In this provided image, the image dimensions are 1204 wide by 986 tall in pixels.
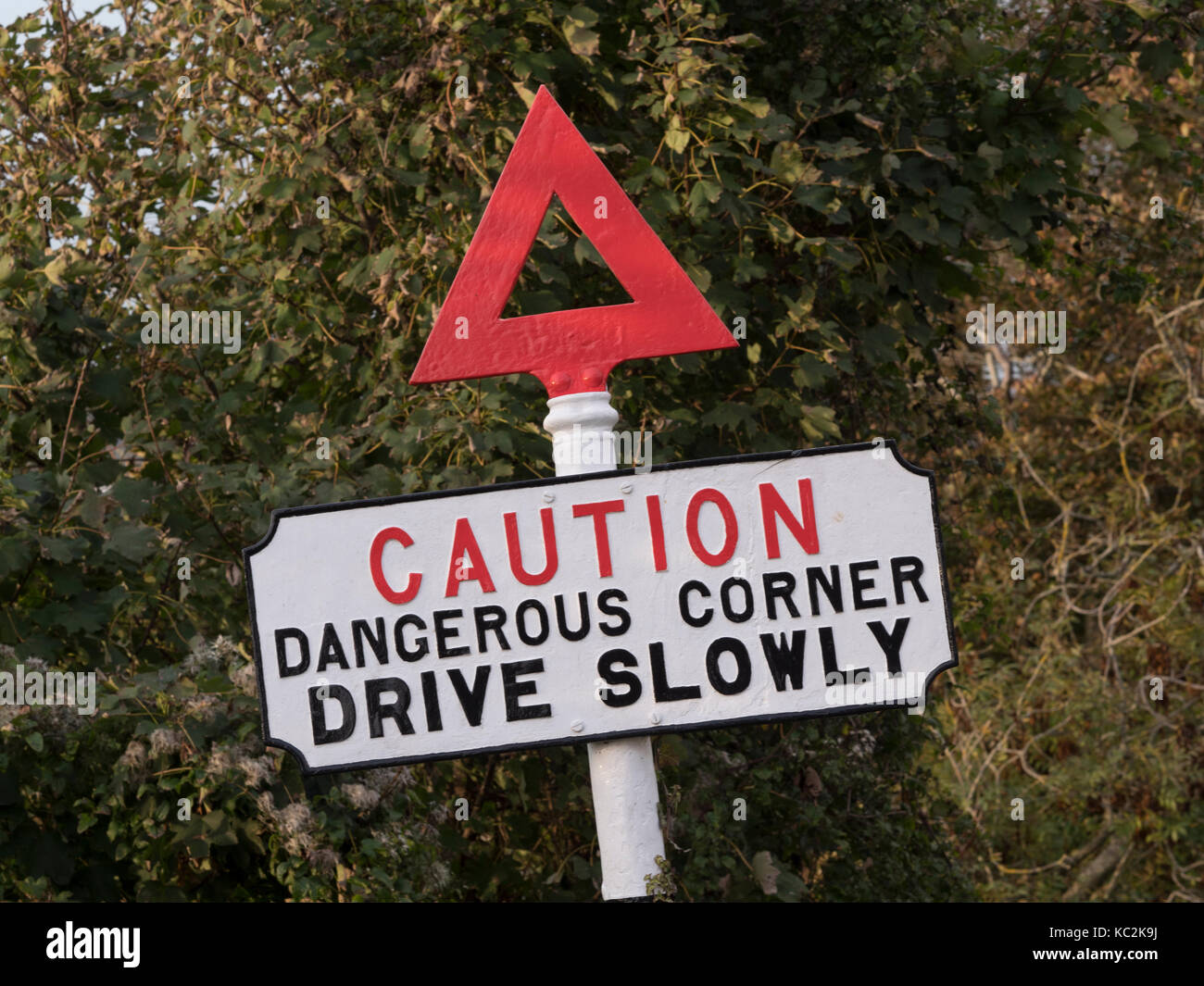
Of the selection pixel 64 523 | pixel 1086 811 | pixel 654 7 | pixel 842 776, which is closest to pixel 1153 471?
pixel 1086 811

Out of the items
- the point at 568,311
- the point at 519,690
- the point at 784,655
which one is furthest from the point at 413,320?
the point at 784,655

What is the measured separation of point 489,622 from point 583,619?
140 millimetres

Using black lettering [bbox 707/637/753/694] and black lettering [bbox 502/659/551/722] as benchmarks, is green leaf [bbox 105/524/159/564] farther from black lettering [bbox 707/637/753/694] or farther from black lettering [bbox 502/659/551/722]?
black lettering [bbox 707/637/753/694]

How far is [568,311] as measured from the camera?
2.12m

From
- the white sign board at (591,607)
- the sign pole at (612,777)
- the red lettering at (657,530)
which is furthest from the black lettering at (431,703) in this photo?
the red lettering at (657,530)

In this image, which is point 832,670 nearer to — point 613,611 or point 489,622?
point 613,611

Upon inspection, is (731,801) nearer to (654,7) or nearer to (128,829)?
(128,829)

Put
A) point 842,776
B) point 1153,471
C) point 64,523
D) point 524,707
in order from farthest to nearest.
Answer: point 1153,471 → point 842,776 → point 64,523 → point 524,707

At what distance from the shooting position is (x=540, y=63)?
3811mm

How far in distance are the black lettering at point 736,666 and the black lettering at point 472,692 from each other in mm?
331

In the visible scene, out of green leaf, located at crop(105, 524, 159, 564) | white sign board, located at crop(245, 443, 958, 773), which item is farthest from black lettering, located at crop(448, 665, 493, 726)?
green leaf, located at crop(105, 524, 159, 564)

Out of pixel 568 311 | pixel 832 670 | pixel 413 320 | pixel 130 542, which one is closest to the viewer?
pixel 832 670

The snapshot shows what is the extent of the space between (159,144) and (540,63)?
4.66ft

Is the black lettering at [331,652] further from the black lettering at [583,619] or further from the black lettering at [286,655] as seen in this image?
the black lettering at [583,619]
